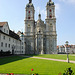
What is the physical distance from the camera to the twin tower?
6531 centimetres

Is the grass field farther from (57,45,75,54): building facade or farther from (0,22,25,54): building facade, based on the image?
(57,45,75,54): building facade

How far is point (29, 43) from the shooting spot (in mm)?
68062

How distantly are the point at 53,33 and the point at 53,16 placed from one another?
13463 millimetres

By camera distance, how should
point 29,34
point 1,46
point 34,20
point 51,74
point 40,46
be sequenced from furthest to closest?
point 34,20 → point 29,34 → point 40,46 → point 1,46 → point 51,74

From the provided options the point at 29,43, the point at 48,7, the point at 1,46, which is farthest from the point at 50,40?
the point at 1,46

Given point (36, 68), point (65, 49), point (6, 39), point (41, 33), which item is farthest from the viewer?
point (65, 49)

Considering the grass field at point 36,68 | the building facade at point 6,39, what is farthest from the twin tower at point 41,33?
the grass field at point 36,68

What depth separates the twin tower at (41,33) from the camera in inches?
2571

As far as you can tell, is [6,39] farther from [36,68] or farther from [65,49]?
[65,49]

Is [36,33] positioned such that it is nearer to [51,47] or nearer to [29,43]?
[29,43]

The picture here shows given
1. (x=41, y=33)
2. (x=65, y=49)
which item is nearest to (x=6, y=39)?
(x=41, y=33)

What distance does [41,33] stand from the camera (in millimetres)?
65500

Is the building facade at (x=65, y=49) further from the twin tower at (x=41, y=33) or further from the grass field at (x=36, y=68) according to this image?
the grass field at (x=36, y=68)

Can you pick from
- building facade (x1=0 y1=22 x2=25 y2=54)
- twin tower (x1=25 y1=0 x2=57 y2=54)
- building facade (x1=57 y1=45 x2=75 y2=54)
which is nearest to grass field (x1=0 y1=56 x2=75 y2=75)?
building facade (x1=0 y1=22 x2=25 y2=54)
